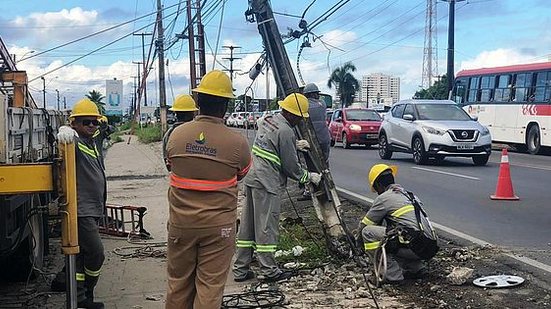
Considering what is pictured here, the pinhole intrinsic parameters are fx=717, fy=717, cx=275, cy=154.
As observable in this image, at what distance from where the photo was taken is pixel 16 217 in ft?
20.3

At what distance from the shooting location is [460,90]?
30.0 meters

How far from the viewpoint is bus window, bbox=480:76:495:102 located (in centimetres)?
2754

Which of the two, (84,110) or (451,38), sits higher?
(451,38)

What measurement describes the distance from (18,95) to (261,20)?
3.04 meters

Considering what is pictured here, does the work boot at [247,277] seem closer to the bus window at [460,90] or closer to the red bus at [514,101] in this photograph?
the red bus at [514,101]

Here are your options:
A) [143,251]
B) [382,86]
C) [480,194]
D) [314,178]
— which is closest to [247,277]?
[314,178]

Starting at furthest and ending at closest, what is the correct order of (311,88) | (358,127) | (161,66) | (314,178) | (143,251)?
(161,66)
(358,127)
(311,88)
(143,251)
(314,178)

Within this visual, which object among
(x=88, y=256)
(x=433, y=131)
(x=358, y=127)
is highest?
(x=433, y=131)

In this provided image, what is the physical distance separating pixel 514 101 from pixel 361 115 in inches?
226

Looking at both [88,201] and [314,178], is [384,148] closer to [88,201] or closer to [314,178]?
[314,178]

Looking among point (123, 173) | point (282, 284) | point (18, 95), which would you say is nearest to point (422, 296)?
point (282, 284)

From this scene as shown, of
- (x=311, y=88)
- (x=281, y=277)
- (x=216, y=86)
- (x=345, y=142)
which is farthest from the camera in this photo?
(x=345, y=142)

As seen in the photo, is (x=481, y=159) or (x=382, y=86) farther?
(x=382, y=86)

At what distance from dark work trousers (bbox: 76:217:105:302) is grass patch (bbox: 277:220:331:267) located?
2.25 meters
